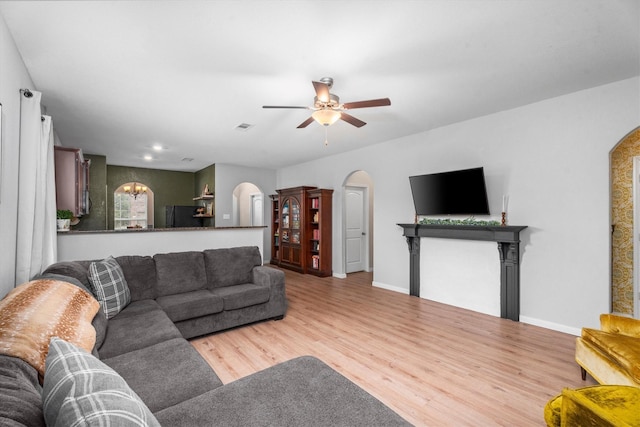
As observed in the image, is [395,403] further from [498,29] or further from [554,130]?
[554,130]

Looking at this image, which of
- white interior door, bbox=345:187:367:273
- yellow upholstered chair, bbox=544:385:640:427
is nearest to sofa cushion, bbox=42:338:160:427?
yellow upholstered chair, bbox=544:385:640:427

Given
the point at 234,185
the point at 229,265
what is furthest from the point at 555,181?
the point at 234,185

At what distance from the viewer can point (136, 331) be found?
7.18ft

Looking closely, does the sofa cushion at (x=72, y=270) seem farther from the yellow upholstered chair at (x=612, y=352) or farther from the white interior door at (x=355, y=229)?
the white interior door at (x=355, y=229)

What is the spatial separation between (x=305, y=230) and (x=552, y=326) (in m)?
4.45

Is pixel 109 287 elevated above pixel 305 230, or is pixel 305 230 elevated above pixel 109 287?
pixel 305 230

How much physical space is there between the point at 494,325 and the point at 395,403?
2.09m

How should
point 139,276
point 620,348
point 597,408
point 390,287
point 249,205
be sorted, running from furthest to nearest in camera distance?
point 249,205 < point 390,287 < point 139,276 < point 620,348 < point 597,408

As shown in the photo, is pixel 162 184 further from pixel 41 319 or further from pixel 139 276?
A: pixel 41 319

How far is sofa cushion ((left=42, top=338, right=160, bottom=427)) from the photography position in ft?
2.28

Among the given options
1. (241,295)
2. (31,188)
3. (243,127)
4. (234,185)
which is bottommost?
(241,295)

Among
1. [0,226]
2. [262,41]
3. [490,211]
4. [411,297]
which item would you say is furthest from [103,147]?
[490,211]

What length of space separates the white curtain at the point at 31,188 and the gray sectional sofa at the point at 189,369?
24 cm

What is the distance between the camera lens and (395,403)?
2049 mm
